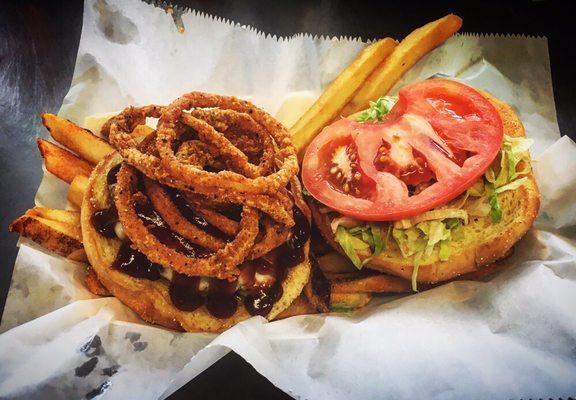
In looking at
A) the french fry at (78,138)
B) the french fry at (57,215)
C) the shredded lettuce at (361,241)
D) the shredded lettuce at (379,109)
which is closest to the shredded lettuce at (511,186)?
the shredded lettuce at (361,241)

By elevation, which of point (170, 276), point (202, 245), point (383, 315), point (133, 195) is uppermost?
point (133, 195)

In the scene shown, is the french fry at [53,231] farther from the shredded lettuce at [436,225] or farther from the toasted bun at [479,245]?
the toasted bun at [479,245]

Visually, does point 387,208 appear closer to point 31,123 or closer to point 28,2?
point 31,123

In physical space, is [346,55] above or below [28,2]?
below

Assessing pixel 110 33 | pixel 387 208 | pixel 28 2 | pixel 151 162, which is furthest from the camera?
pixel 28 2

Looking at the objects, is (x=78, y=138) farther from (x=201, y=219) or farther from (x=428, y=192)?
(x=428, y=192)

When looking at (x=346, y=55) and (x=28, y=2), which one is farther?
(x=28, y=2)

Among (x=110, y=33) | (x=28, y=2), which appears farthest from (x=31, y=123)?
(x=28, y=2)
